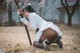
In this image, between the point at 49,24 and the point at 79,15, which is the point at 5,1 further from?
the point at 49,24

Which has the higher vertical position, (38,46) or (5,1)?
(38,46)

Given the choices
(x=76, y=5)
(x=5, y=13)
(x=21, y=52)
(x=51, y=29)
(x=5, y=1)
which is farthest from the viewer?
(x=5, y=13)

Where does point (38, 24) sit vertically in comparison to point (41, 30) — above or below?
above

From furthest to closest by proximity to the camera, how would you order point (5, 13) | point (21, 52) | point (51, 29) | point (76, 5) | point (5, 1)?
point (5, 13)
point (5, 1)
point (76, 5)
point (51, 29)
point (21, 52)

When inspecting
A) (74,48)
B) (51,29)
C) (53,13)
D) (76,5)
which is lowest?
(53,13)

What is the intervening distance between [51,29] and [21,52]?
1.13m

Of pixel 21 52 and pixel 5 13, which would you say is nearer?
pixel 21 52

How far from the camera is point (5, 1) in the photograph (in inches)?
952

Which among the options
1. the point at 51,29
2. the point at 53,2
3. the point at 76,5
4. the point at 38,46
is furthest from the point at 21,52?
the point at 53,2

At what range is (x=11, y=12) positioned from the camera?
25359mm

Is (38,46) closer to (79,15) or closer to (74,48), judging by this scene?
(74,48)

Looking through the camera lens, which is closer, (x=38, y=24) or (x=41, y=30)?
(x=41, y=30)

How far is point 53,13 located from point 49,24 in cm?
2010

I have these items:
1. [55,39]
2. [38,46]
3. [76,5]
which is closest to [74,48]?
[55,39]
